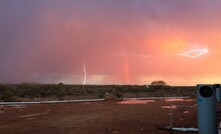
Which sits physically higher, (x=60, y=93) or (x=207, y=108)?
(x=60, y=93)

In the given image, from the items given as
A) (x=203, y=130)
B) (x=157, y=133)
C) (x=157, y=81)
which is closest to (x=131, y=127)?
(x=157, y=133)

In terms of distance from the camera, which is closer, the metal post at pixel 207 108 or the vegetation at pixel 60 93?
the metal post at pixel 207 108

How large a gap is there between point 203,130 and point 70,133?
573 cm

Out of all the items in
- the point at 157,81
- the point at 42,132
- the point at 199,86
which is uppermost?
the point at 157,81

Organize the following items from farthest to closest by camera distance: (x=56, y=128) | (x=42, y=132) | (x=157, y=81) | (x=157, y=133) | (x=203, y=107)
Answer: (x=157, y=81) → (x=56, y=128) → (x=42, y=132) → (x=157, y=133) → (x=203, y=107)

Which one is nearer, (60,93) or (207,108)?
(207,108)

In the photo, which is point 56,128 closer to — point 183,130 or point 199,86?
point 183,130

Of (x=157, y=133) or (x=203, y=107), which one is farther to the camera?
(x=157, y=133)

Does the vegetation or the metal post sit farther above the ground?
the vegetation

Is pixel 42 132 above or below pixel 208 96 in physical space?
below

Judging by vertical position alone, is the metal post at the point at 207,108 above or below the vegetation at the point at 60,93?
below

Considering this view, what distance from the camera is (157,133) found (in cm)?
1330

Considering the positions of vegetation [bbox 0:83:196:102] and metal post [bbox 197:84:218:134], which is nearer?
metal post [bbox 197:84:218:134]

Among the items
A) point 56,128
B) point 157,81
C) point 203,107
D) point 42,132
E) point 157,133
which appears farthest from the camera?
point 157,81
